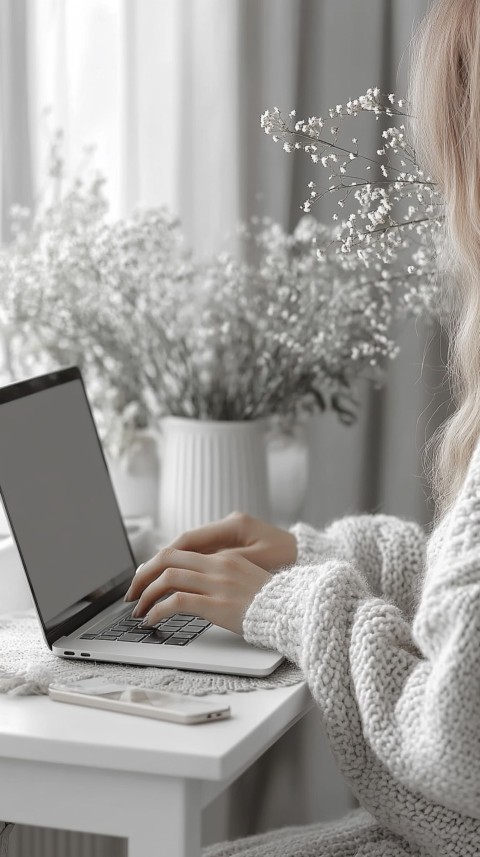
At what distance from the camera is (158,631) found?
0.99 meters

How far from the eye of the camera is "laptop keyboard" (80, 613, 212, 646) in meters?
0.96

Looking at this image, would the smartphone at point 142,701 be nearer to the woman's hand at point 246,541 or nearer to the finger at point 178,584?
the finger at point 178,584

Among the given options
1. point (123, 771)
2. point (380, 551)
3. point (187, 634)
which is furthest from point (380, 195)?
point (123, 771)

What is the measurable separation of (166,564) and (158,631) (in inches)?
2.6

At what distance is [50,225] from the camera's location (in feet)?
5.00

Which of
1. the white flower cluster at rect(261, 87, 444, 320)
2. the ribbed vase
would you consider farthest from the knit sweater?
the ribbed vase

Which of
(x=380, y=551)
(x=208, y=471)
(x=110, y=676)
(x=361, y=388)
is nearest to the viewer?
(x=110, y=676)

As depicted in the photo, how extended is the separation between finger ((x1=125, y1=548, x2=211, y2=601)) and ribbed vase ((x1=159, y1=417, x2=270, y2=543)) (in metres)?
0.43

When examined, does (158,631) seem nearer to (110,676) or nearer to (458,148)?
(110,676)

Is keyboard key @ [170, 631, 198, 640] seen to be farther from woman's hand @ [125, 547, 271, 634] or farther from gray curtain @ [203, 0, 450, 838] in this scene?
gray curtain @ [203, 0, 450, 838]

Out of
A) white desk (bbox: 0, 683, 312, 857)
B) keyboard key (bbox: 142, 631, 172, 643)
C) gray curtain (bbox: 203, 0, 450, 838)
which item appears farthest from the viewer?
gray curtain (bbox: 203, 0, 450, 838)

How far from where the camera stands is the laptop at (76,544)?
933 mm

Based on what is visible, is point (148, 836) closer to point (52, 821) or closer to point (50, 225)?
point (52, 821)

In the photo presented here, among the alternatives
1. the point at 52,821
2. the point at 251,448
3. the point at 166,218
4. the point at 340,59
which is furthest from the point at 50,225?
the point at 52,821
